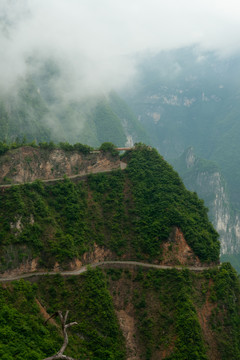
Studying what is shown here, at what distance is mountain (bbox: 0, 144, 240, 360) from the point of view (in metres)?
45.2

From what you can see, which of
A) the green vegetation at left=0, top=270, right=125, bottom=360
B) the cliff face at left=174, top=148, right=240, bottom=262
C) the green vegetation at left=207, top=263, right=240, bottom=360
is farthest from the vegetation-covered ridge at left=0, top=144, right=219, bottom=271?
the cliff face at left=174, top=148, right=240, bottom=262

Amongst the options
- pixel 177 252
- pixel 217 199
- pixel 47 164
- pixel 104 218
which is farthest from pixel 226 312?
pixel 217 199

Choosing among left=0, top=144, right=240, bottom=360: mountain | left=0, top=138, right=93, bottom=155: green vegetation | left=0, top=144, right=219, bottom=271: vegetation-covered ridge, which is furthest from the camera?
left=0, top=138, right=93, bottom=155: green vegetation

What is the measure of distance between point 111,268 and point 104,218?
27.8ft

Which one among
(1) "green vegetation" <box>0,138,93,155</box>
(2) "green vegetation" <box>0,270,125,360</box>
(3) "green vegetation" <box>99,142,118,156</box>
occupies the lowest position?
(2) "green vegetation" <box>0,270,125,360</box>

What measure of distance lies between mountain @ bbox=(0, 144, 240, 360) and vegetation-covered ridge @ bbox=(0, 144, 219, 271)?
15cm

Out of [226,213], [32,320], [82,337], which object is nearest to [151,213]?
[82,337]

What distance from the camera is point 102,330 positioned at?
46.7 m

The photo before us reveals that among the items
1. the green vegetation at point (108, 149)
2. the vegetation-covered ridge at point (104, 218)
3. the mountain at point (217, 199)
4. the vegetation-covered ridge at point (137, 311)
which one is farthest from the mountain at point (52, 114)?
the vegetation-covered ridge at point (137, 311)

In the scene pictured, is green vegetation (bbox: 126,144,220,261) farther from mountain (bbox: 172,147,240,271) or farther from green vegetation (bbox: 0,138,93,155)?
mountain (bbox: 172,147,240,271)

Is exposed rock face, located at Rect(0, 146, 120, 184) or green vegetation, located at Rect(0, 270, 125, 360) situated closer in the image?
green vegetation, located at Rect(0, 270, 125, 360)

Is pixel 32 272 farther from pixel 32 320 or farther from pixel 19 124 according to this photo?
pixel 19 124

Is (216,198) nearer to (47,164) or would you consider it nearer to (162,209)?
(162,209)

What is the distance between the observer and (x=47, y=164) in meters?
63.0
